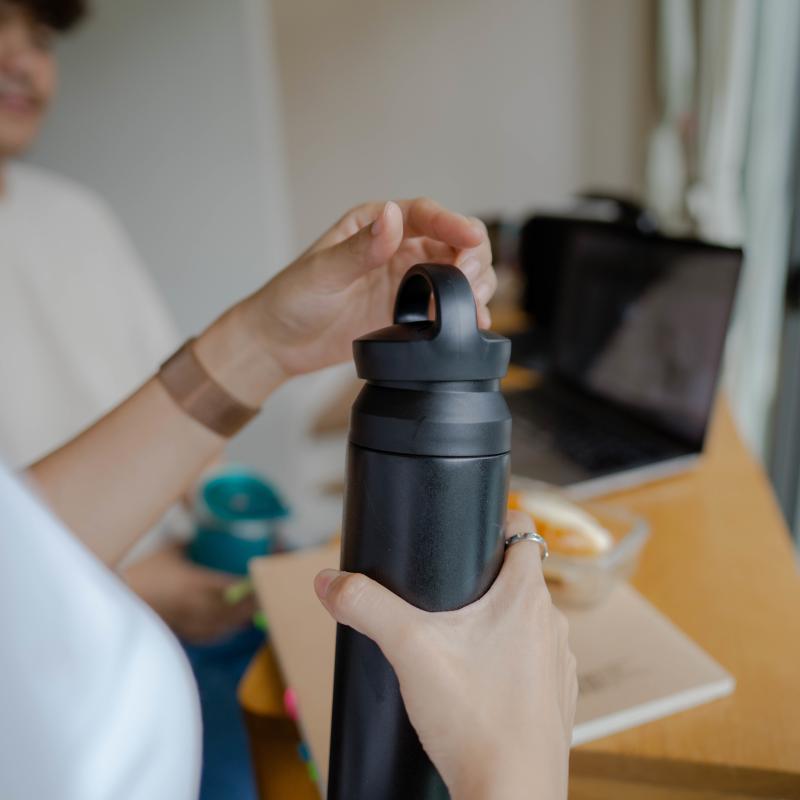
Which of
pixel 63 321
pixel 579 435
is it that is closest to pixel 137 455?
pixel 579 435

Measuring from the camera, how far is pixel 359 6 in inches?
94.1

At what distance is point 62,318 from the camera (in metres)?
1.22

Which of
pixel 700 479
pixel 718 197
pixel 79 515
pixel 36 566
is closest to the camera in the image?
pixel 36 566

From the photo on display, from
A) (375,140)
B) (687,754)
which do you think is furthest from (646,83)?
(687,754)

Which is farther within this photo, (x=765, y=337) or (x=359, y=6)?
(x=359, y=6)

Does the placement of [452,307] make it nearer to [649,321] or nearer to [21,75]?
[649,321]

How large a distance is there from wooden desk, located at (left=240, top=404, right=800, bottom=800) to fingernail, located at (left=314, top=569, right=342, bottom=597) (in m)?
0.25

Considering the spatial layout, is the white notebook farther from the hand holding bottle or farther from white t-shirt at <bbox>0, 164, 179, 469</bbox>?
white t-shirt at <bbox>0, 164, 179, 469</bbox>

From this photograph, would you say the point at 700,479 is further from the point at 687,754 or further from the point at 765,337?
the point at 765,337

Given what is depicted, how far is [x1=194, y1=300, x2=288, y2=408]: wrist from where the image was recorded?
58 cm

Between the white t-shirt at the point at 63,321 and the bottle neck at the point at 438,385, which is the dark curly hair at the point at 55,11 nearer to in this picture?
the white t-shirt at the point at 63,321

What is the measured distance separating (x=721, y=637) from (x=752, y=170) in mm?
1265

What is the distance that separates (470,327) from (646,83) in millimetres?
2338

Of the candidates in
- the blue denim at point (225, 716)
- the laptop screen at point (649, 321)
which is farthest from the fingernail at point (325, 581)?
the laptop screen at point (649, 321)
